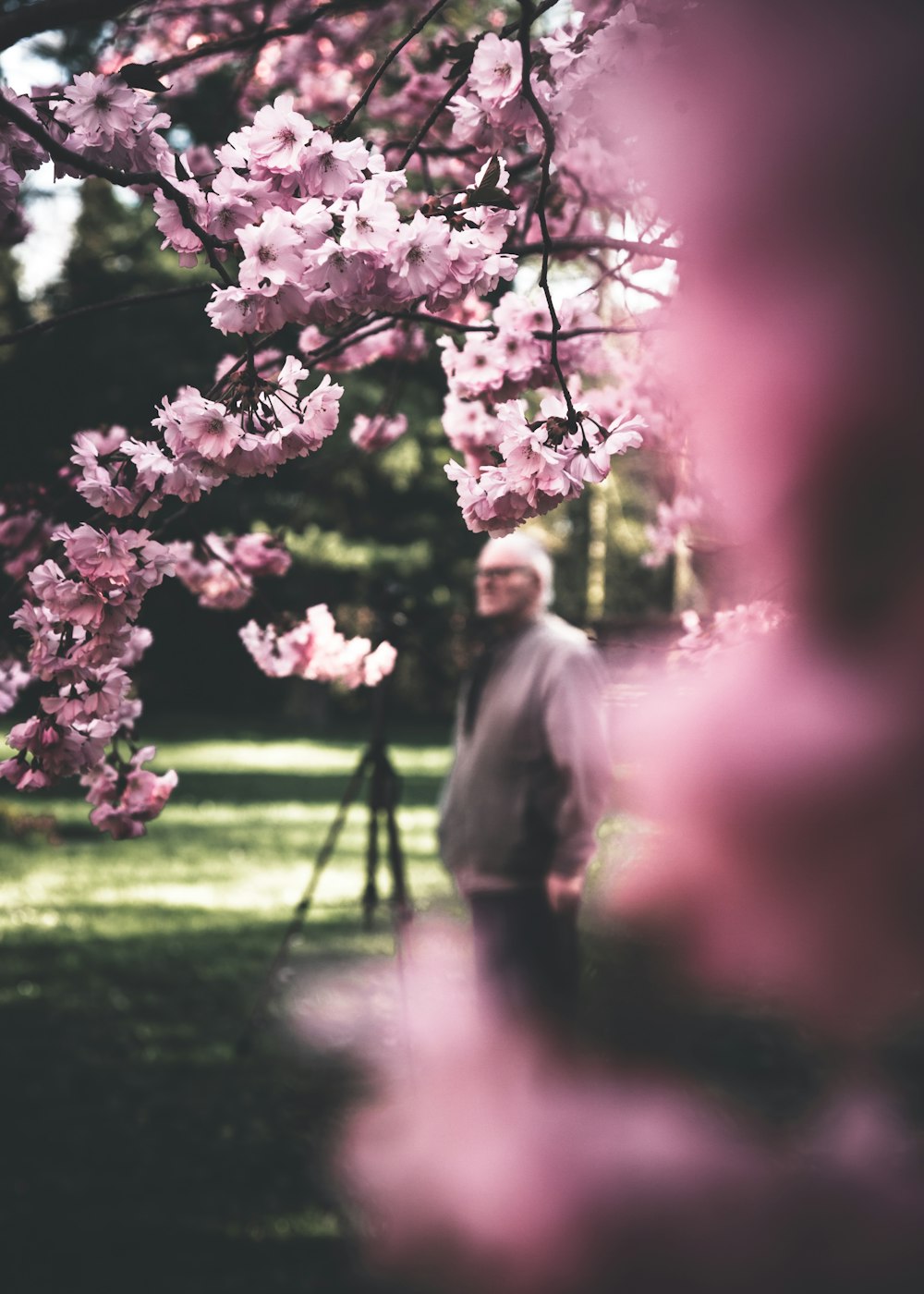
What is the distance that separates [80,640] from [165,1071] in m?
3.09

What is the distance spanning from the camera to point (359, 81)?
15.2 feet

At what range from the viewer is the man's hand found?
3172 mm

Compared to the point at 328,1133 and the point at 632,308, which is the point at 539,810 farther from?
the point at 632,308

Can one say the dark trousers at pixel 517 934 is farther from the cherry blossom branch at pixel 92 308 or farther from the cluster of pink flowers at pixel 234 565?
the cherry blossom branch at pixel 92 308

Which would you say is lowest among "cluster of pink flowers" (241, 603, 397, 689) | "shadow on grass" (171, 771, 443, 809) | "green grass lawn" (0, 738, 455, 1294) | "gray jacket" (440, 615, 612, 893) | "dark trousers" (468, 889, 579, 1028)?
"shadow on grass" (171, 771, 443, 809)

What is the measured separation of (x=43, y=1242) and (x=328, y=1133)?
0.94m

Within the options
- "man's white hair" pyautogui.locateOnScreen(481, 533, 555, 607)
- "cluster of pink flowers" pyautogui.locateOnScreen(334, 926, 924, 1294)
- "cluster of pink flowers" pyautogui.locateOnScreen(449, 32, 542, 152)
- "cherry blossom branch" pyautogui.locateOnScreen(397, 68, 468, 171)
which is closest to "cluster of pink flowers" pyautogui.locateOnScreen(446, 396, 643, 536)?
"cherry blossom branch" pyautogui.locateOnScreen(397, 68, 468, 171)

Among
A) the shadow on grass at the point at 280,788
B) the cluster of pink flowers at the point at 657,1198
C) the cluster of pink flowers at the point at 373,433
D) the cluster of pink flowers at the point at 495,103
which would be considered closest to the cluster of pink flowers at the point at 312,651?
the cluster of pink flowers at the point at 373,433

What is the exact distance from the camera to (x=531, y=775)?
3.23 meters

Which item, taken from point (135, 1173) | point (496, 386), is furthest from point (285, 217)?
point (135, 1173)

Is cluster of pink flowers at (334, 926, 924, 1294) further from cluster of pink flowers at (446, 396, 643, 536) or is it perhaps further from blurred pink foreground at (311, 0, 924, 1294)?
cluster of pink flowers at (446, 396, 643, 536)

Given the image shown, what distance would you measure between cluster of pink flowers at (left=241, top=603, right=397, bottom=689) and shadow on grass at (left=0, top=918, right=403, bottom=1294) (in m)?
1.45

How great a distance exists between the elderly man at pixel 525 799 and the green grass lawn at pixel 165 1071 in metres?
0.94

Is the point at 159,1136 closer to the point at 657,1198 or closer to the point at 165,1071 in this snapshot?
the point at 165,1071
